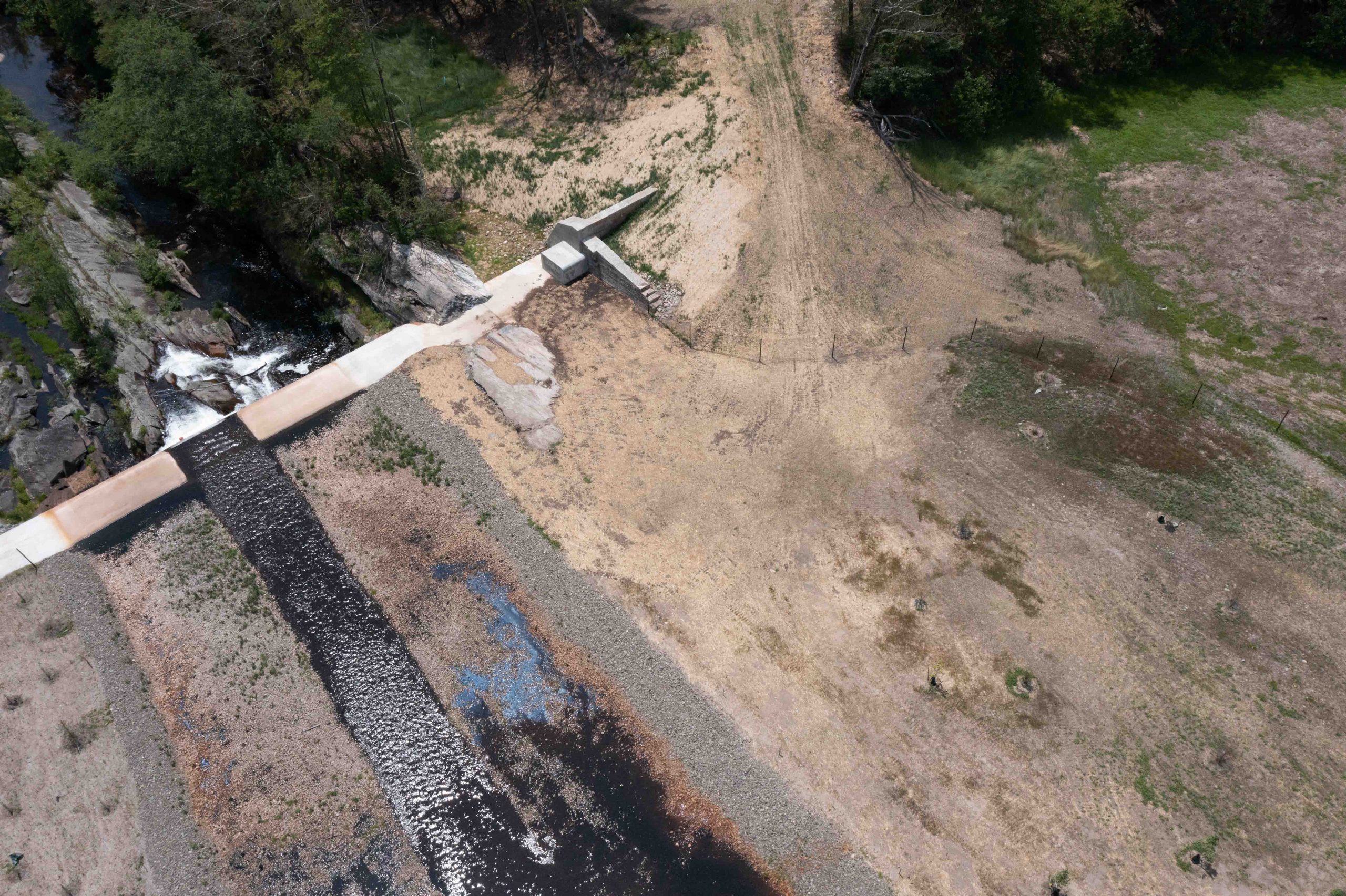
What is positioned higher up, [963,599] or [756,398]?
[756,398]

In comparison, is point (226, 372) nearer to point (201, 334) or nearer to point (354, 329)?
point (201, 334)

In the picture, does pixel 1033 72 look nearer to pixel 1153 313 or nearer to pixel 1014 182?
pixel 1014 182

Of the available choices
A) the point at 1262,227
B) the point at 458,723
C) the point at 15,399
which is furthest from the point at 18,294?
the point at 1262,227

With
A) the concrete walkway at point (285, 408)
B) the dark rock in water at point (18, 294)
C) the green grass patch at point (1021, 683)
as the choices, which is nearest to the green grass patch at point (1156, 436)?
the green grass patch at point (1021, 683)

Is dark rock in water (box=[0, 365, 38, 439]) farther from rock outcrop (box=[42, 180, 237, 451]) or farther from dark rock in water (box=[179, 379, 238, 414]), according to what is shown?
dark rock in water (box=[179, 379, 238, 414])

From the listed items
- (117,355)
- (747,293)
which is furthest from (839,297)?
(117,355)

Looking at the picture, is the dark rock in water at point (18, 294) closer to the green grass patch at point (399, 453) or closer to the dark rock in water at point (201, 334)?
the dark rock in water at point (201, 334)
